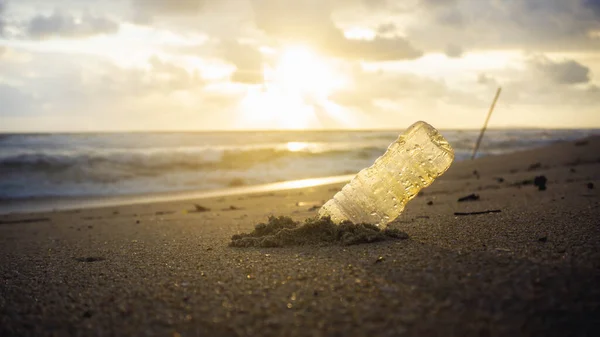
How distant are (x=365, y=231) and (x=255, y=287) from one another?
107 cm

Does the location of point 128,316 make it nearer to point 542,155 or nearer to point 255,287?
point 255,287

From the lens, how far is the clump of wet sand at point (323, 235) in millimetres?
2828

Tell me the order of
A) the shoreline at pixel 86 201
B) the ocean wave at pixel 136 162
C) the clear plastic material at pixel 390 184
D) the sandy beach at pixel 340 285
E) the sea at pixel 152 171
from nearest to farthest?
the sandy beach at pixel 340 285 → the clear plastic material at pixel 390 184 → the shoreline at pixel 86 201 → the sea at pixel 152 171 → the ocean wave at pixel 136 162

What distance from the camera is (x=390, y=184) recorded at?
134 inches

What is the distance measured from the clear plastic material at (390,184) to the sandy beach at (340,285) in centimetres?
28

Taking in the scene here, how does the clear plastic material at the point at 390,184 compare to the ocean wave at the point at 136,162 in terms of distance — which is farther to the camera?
the ocean wave at the point at 136,162

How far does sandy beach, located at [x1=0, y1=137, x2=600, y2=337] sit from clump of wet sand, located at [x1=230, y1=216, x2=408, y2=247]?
89 millimetres

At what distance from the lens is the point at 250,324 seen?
165 cm

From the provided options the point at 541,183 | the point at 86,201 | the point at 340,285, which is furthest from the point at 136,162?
the point at 340,285

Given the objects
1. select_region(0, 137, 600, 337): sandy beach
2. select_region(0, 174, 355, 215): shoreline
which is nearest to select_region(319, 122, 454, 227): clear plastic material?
select_region(0, 137, 600, 337): sandy beach

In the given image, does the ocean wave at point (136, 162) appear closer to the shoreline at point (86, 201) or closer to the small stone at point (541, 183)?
the shoreline at point (86, 201)

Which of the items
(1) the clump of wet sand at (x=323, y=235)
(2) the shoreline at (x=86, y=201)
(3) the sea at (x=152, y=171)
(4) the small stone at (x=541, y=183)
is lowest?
(2) the shoreline at (x=86, y=201)

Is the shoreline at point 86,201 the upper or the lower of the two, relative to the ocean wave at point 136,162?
lower

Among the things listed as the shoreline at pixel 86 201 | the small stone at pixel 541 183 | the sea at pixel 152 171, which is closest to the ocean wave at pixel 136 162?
the sea at pixel 152 171
